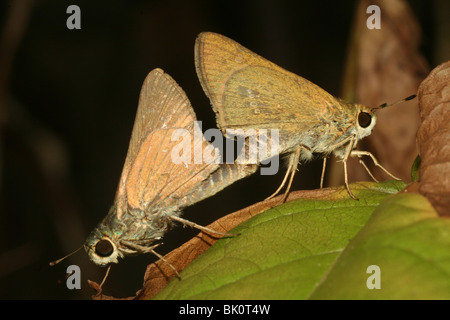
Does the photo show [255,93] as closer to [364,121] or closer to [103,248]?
[364,121]

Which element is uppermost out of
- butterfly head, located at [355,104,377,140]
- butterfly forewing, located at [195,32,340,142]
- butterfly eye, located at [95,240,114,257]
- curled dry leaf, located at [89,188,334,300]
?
butterfly forewing, located at [195,32,340,142]

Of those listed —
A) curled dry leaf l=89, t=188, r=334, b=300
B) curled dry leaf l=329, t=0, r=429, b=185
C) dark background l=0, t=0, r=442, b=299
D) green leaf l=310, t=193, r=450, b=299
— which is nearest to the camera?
green leaf l=310, t=193, r=450, b=299

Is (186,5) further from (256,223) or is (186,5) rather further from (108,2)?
(256,223)

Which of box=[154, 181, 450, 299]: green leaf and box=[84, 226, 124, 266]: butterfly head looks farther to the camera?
box=[84, 226, 124, 266]: butterfly head

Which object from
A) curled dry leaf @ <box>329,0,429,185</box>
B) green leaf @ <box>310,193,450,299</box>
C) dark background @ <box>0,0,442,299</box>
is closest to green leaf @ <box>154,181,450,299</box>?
green leaf @ <box>310,193,450,299</box>

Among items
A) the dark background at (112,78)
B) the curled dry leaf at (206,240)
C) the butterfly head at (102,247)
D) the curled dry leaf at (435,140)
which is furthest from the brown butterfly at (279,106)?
the dark background at (112,78)

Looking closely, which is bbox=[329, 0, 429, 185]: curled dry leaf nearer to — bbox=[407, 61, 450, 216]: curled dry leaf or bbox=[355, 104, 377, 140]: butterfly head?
bbox=[355, 104, 377, 140]: butterfly head
